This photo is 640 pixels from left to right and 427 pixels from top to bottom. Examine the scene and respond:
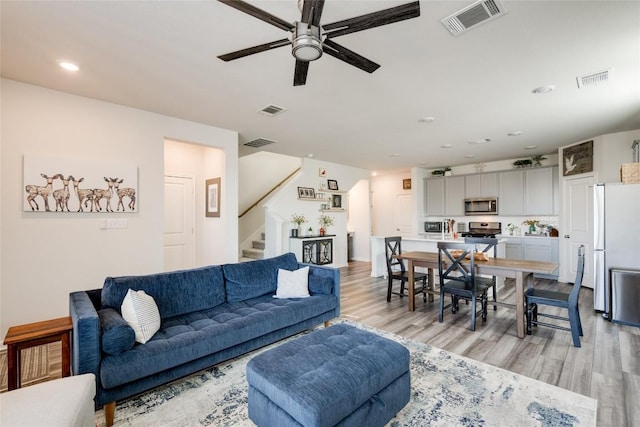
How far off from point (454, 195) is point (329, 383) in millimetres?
7315

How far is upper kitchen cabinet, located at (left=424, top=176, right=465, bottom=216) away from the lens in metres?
7.76

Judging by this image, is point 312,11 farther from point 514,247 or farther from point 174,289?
point 514,247

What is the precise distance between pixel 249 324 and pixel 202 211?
11.9 feet

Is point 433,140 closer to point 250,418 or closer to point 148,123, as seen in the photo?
point 148,123

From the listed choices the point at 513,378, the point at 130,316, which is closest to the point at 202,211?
the point at 130,316

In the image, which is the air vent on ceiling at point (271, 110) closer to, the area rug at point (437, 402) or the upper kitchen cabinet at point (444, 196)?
the area rug at point (437, 402)

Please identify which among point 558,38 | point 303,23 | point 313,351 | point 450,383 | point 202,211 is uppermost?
point 558,38

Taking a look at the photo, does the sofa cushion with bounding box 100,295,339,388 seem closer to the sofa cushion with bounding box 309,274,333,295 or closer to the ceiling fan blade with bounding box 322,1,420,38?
the sofa cushion with bounding box 309,274,333,295

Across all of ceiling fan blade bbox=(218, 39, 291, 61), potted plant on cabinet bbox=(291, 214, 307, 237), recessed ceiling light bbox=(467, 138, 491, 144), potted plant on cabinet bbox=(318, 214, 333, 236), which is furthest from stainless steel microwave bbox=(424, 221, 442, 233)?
ceiling fan blade bbox=(218, 39, 291, 61)

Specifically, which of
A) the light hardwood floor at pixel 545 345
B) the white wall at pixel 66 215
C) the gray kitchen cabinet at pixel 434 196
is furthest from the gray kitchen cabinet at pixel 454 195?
the white wall at pixel 66 215

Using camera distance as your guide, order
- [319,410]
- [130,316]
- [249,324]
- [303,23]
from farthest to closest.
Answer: [249,324], [130,316], [303,23], [319,410]

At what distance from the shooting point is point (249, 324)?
257cm

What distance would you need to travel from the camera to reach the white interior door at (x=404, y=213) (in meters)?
8.74

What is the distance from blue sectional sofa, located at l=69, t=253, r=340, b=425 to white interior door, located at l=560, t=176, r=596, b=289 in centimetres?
499
